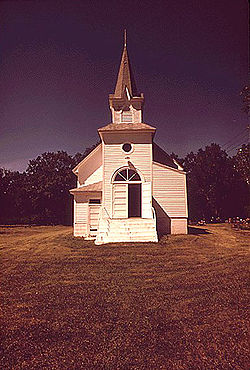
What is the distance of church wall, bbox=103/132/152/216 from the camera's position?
56.4 feet

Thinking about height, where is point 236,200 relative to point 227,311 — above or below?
above

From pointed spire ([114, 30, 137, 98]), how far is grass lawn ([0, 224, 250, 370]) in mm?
15635

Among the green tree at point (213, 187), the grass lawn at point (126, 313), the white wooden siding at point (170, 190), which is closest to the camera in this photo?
the grass lawn at point (126, 313)

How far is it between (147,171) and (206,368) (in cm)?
1412

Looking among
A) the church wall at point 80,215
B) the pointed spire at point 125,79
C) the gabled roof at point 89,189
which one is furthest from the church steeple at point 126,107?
the church wall at point 80,215

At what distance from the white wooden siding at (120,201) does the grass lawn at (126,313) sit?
6.21 metres

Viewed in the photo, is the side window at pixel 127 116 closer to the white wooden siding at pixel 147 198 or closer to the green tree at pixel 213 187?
the white wooden siding at pixel 147 198

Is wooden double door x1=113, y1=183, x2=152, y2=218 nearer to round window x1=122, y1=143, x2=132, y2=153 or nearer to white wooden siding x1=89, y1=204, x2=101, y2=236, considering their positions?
white wooden siding x1=89, y1=204, x2=101, y2=236

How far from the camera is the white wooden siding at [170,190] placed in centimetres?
1703

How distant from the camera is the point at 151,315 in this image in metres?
5.57

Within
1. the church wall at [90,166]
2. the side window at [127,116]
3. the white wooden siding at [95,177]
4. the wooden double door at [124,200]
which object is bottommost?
the wooden double door at [124,200]

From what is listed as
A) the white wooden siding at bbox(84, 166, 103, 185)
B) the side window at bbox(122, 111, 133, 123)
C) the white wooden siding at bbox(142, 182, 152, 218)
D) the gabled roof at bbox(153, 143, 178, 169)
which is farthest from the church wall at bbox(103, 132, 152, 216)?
the gabled roof at bbox(153, 143, 178, 169)

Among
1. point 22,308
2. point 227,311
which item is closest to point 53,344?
point 22,308

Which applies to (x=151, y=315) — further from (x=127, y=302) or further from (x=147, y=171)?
(x=147, y=171)
